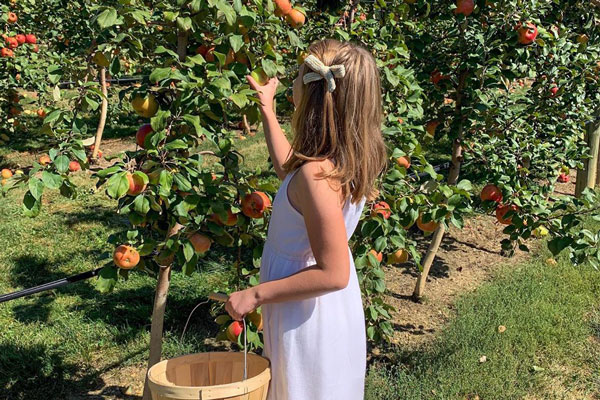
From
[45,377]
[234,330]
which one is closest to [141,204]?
[234,330]

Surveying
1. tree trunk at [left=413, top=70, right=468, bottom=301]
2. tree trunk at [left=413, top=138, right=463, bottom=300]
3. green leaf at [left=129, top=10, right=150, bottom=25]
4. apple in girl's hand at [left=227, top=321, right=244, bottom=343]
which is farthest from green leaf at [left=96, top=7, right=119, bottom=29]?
tree trunk at [left=413, top=138, right=463, bottom=300]

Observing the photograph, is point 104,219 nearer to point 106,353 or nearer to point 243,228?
point 106,353

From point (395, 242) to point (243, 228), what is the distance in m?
0.60

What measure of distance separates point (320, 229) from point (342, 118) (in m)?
0.30

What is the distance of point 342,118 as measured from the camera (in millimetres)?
1428

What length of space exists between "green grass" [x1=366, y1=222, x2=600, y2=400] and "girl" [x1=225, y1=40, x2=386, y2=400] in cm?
117

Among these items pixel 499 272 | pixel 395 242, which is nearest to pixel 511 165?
pixel 395 242

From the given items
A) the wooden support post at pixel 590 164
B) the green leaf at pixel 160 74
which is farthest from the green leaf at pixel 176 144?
the wooden support post at pixel 590 164

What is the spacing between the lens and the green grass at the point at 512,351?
2.65 meters

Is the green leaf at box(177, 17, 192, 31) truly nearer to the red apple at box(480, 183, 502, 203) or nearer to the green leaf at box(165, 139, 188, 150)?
the green leaf at box(165, 139, 188, 150)

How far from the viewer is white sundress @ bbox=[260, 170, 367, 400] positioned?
149 centimetres

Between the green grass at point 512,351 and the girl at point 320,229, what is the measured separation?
1174 millimetres

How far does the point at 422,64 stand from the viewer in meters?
3.14

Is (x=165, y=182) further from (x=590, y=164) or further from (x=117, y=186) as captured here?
(x=590, y=164)
